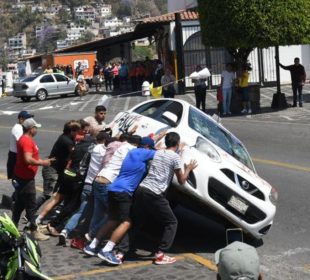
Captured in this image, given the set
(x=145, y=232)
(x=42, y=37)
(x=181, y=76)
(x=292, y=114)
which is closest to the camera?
(x=145, y=232)

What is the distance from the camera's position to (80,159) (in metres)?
8.72

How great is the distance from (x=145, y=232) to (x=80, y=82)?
95.4 feet

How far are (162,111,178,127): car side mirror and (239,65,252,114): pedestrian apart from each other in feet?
42.8

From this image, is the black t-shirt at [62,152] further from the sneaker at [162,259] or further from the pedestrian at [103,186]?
the sneaker at [162,259]

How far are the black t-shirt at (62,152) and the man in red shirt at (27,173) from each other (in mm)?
421

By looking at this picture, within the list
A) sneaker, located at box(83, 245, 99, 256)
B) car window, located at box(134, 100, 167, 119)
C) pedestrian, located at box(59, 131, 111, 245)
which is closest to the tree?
car window, located at box(134, 100, 167, 119)

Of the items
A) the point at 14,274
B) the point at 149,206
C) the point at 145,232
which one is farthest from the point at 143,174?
the point at 14,274

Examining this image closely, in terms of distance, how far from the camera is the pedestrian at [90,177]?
823 centimetres

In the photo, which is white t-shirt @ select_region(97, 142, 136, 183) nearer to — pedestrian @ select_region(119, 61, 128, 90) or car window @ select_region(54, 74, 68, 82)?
car window @ select_region(54, 74, 68, 82)

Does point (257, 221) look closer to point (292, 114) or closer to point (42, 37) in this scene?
point (292, 114)

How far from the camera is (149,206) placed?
24.1 ft

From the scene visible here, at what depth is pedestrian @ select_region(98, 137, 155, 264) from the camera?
742cm

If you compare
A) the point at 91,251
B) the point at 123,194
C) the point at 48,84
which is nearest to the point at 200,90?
the point at 91,251

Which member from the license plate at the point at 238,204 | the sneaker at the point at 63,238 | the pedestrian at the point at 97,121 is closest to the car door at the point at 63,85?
the pedestrian at the point at 97,121
